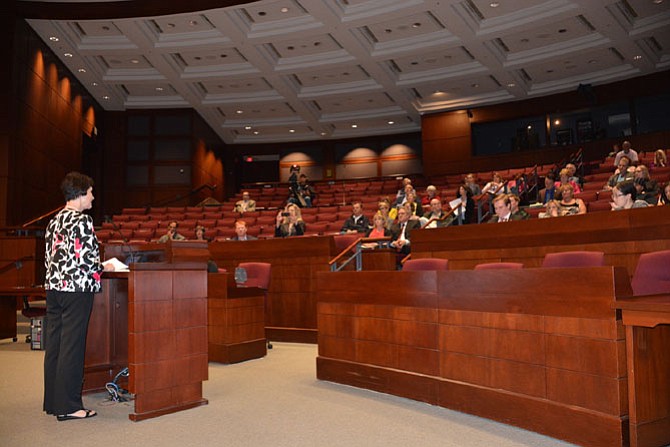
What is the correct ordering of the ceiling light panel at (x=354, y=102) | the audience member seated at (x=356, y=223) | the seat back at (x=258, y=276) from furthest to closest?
the ceiling light panel at (x=354, y=102) < the audience member seated at (x=356, y=223) < the seat back at (x=258, y=276)

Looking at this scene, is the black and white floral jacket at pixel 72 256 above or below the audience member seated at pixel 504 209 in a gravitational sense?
below

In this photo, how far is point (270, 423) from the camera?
308 cm

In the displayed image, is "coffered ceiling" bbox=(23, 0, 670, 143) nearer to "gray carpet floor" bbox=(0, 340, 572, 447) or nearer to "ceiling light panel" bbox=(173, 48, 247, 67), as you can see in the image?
"ceiling light panel" bbox=(173, 48, 247, 67)

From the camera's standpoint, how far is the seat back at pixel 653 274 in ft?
9.32

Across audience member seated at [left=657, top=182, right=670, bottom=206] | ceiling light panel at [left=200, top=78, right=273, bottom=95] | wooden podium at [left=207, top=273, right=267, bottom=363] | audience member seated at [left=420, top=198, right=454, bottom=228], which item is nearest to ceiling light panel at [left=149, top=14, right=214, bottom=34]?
ceiling light panel at [left=200, top=78, right=273, bottom=95]

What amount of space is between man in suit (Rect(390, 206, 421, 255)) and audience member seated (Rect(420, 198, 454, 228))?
15 centimetres

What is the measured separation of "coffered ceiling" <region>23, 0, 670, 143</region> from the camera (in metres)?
10.6

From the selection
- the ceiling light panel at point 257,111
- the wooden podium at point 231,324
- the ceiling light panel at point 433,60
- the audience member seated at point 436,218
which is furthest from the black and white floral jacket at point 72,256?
the ceiling light panel at point 257,111

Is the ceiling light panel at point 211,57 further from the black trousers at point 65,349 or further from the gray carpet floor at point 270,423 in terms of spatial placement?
the black trousers at point 65,349

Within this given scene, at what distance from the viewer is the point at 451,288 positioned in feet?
11.1

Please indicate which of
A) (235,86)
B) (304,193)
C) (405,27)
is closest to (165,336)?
(405,27)

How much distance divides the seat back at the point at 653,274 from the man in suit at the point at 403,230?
3573 millimetres

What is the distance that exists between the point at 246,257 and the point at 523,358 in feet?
14.6

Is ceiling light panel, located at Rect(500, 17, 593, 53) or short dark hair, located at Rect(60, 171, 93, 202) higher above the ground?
ceiling light panel, located at Rect(500, 17, 593, 53)
